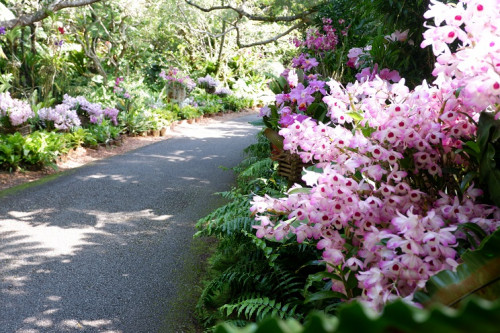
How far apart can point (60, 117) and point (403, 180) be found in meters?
7.61

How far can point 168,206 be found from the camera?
5.32m

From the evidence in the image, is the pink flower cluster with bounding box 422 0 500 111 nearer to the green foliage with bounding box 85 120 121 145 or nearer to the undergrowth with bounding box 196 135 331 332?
the undergrowth with bounding box 196 135 331 332

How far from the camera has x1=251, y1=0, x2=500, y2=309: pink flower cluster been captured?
44.2 inches

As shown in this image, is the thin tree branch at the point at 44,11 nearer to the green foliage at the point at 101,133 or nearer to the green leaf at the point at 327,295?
the green foliage at the point at 101,133

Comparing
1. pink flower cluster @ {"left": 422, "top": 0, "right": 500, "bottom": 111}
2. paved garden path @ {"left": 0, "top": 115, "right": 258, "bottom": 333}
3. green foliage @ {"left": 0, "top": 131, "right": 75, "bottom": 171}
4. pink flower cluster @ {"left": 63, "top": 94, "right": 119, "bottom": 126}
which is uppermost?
pink flower cluster @ {"left": 422, "top": 0, "right": 500, "bottom": 111}

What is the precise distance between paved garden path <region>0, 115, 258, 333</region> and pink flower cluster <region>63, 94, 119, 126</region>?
1829 mm

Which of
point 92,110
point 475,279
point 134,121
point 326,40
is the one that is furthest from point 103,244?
point 134,121

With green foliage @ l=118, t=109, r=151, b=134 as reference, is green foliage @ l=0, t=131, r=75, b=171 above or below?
below

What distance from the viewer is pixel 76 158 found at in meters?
7.68

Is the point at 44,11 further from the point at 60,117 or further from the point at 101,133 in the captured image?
the point at 101,133

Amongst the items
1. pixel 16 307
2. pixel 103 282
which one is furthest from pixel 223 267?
pixel 16 307

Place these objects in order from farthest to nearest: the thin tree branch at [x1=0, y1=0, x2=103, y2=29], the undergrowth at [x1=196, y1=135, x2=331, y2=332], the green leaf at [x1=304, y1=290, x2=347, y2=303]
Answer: the thin tree branch at [x1=0, y1=0, x2=103, y2=29], the undergrowth at [x1=196, y1=135, x2=331, y2=332], the green leaf at [x1=304, y1=290, x2=347, y2=303]

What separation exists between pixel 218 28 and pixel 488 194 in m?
15.8

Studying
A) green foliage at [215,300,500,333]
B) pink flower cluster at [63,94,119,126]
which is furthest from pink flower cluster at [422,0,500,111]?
pink flower cluster at [63,94,119,126]
